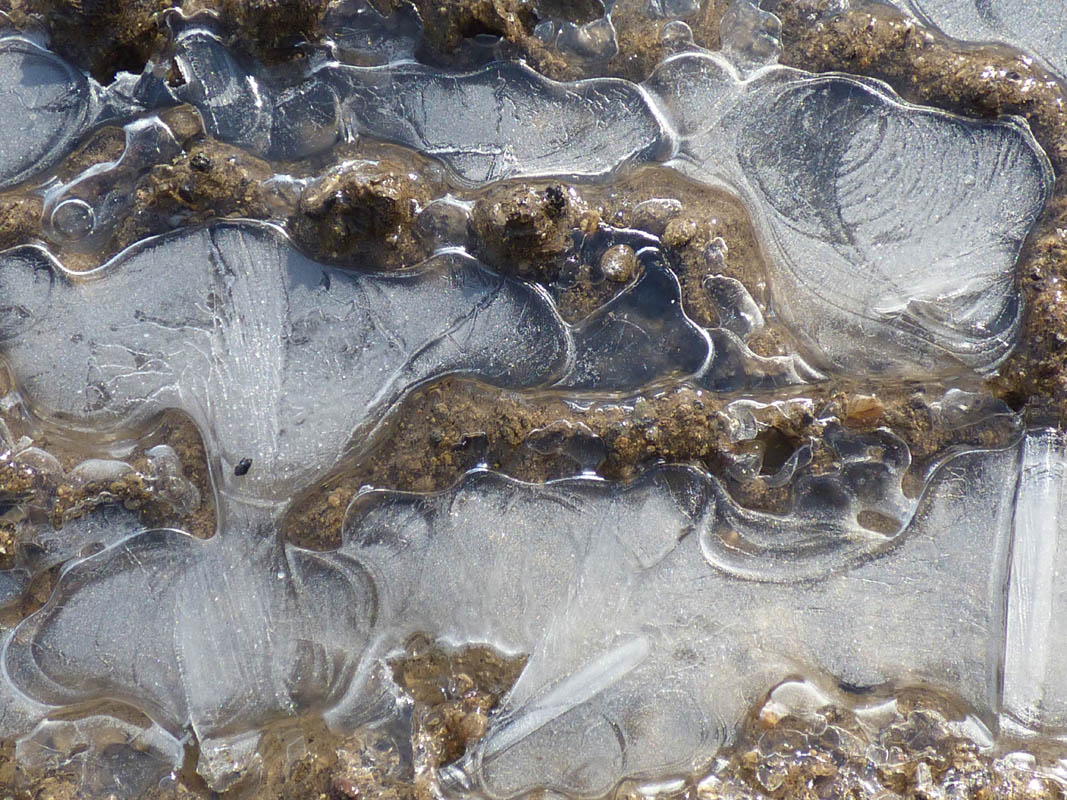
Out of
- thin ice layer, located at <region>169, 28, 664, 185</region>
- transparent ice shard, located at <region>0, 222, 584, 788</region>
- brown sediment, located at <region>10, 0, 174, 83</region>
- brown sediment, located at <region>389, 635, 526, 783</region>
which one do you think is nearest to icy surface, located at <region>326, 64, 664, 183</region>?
thin ice layer, located at <region>169, 28, 664, 185</region>

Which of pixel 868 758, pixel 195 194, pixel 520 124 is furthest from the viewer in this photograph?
pixel 520 124

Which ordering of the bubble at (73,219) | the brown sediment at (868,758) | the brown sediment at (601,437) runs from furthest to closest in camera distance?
the bubble at (73,219) < the brown sediment at (601,437) < the brown sediment at (868,758)

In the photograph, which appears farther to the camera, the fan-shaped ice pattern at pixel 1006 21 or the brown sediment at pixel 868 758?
the fan-shaped ice pattern at pixel 1006 21

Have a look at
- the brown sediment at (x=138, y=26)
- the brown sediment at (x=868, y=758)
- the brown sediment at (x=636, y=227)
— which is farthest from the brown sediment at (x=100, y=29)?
the brown sediment at (x=868, y=758)

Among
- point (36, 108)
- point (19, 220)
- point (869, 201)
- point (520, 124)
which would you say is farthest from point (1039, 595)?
point (36, 108)

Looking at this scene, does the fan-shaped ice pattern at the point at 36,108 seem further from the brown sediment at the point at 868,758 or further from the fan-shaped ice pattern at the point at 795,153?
the brown sediment at the point at 868,758

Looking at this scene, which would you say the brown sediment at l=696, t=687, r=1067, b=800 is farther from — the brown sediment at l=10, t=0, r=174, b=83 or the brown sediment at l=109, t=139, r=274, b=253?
the brown sediment at l=10, t=0, r=174, b=83

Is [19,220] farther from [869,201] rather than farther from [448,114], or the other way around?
[869,201]
